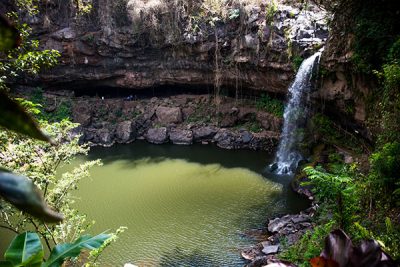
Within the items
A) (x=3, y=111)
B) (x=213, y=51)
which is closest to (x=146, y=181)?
(x=213, y=51)

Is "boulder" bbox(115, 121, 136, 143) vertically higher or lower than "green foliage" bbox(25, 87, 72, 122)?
lower

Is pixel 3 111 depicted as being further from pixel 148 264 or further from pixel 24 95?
pixel 24 95

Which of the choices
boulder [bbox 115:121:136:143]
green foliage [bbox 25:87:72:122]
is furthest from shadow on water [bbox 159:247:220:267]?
green foliage [bbox 25:87:72:122]

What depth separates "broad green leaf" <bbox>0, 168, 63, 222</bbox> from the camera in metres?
0.46

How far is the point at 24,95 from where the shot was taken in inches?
605

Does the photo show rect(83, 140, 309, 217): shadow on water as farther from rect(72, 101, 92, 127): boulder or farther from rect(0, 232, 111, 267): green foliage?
rect(0, 232, 111, 267): green foliage

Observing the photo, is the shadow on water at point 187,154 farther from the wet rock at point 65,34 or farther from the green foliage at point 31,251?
the green foliage at point 31,251

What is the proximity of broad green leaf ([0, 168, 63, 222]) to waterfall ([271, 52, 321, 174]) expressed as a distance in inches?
422

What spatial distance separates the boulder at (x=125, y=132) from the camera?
14.2 metres

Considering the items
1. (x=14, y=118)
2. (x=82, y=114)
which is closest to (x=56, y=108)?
(x=82, y=114)

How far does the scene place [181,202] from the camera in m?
9.23

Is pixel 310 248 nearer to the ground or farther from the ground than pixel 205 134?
farther from the ground

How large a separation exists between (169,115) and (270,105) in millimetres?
4285

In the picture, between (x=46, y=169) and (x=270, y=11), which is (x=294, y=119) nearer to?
(x=270, y=11)
